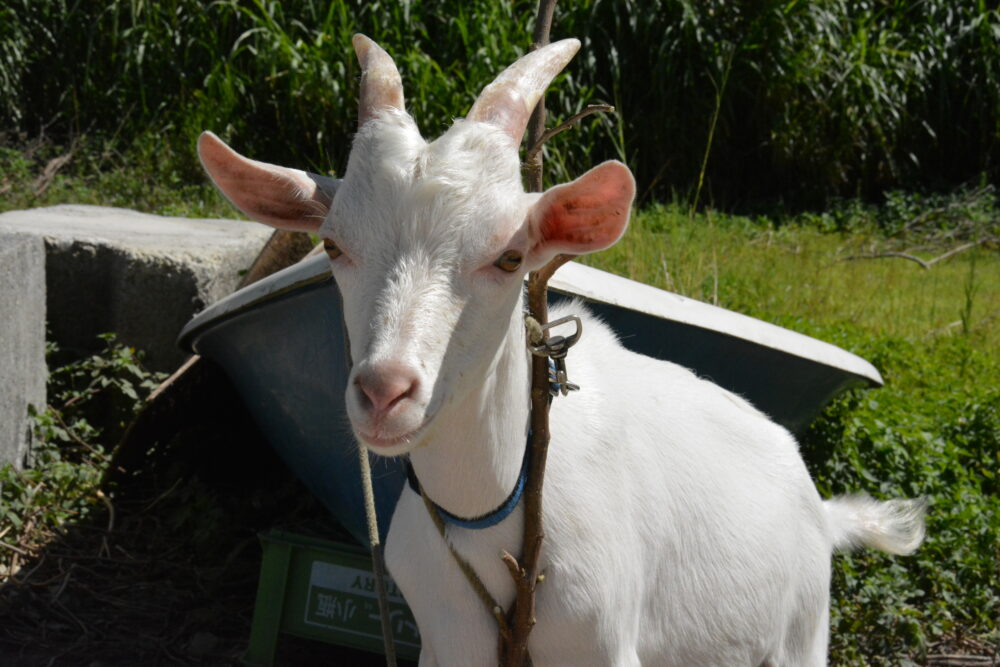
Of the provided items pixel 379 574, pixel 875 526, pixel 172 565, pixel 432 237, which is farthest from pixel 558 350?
pixel 172 565

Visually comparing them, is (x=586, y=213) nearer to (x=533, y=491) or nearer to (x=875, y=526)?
(x=533, y=491)

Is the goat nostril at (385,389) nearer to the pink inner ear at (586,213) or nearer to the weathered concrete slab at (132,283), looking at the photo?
the pink inner ear at (586,213)

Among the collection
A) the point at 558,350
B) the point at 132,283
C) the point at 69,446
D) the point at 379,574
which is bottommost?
the point at 69,446

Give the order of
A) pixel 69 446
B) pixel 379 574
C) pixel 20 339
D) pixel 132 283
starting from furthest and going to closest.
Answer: pixel 132 283, pixel 69 446, pixel 20 339, pixel 379 574

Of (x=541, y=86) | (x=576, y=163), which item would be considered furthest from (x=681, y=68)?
(x=541, y=86)

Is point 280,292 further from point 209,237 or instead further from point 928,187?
point 928,187

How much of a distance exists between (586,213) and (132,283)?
3.25 metres

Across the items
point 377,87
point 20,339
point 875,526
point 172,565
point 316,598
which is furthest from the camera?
point 20,339

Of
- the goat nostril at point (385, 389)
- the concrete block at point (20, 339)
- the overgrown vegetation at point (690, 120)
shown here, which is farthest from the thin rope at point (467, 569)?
the overgrown vegetation at point (690, 120)

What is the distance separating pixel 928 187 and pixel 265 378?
331 inches

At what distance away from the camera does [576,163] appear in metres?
8.77

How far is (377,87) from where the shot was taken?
2.29 m

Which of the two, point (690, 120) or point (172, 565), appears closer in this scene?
point (172, 565)

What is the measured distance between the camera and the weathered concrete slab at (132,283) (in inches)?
189
